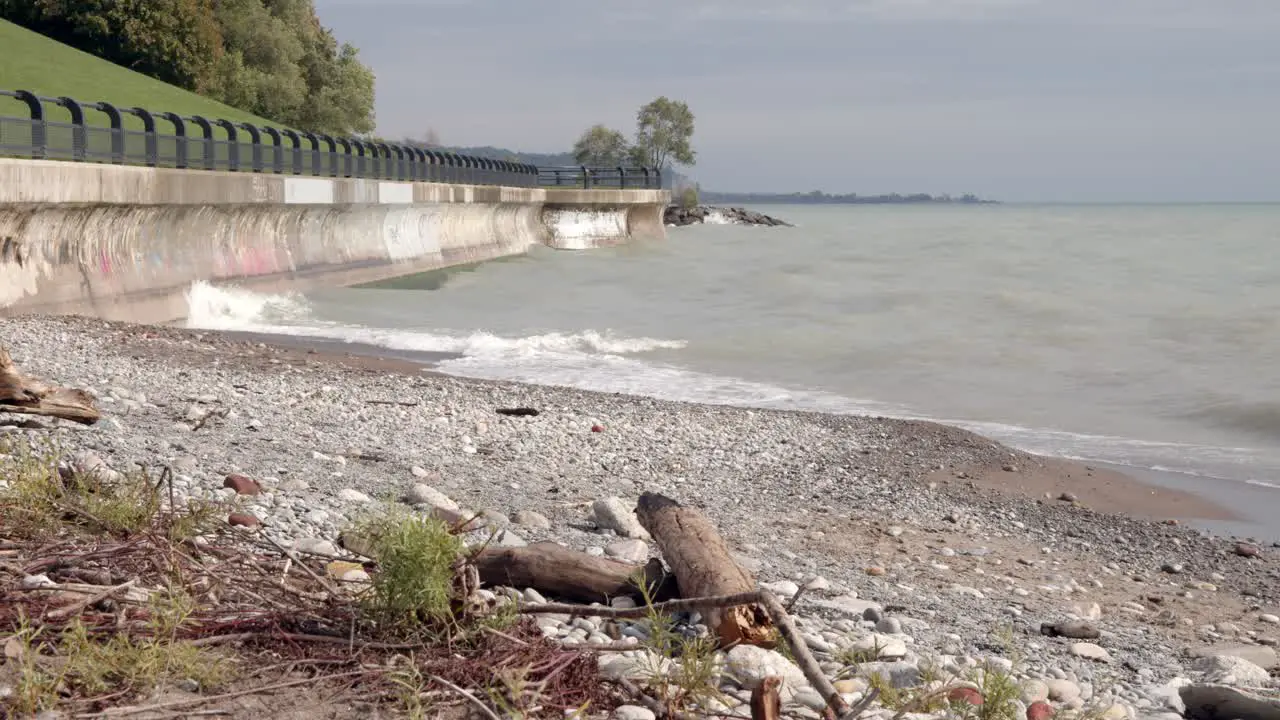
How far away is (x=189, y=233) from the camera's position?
20.9m

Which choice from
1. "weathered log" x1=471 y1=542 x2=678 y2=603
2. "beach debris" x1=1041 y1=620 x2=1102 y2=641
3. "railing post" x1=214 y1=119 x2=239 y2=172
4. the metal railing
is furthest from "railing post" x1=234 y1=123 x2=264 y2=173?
"beach debris" x1=1041 y1=620 x2=1102 y2=641

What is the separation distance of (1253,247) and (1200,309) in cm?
4556

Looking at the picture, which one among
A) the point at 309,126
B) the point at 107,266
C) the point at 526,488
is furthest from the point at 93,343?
the point at 309,126

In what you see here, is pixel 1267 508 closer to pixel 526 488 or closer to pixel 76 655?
pixel 526 488

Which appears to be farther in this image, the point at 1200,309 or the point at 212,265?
the point at 1200,309

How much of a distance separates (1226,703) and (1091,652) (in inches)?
Answer: 34.8

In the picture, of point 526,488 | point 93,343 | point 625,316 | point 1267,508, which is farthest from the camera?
point 625,316

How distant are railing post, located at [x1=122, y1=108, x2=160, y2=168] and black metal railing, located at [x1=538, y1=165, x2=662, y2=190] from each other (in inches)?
1392

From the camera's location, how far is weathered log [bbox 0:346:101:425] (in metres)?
7.15

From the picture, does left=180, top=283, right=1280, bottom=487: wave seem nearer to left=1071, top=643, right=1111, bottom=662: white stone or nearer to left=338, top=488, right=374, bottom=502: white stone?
left=1071, top=643, right=1111, bottom=662: white stone

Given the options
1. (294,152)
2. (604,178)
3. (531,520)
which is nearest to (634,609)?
(531,520)

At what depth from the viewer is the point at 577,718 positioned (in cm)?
343

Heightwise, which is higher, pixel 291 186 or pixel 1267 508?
pixel 291 186

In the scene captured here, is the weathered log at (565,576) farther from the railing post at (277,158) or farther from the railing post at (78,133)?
the railing post at (277,158)
